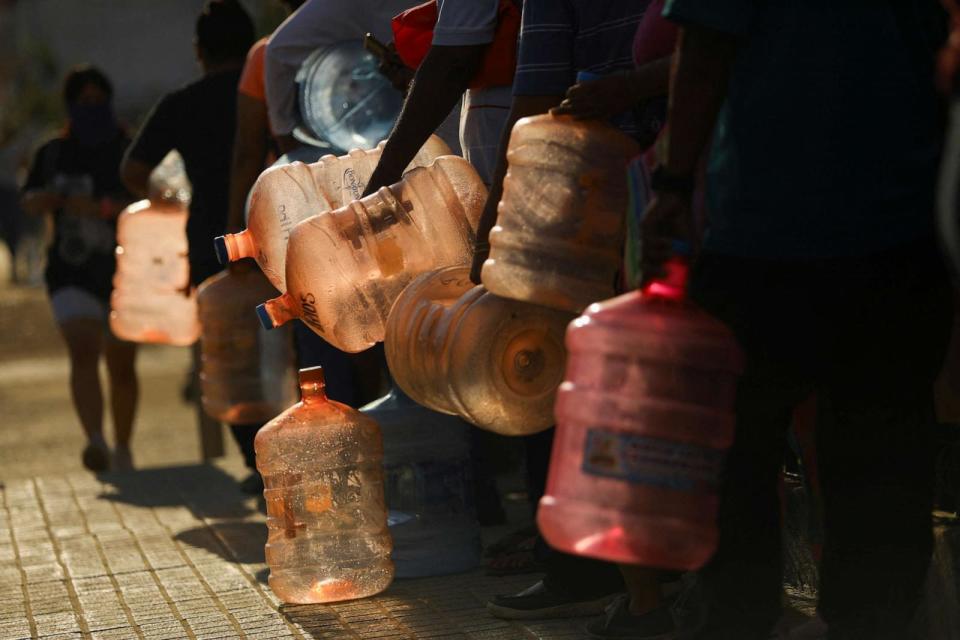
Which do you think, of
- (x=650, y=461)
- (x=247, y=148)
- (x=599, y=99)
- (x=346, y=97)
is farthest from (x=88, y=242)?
(x=650, y=461)

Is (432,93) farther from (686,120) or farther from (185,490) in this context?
(185,490)

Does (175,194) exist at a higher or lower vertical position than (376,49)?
lower

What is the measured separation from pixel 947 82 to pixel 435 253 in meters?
2.32

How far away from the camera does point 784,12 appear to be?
11.3 feet

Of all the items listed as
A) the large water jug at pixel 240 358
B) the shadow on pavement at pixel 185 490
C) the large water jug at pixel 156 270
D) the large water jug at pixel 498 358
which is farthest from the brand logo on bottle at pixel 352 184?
the large water jug at pixel 156 270

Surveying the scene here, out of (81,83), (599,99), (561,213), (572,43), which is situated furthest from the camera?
(81,83)

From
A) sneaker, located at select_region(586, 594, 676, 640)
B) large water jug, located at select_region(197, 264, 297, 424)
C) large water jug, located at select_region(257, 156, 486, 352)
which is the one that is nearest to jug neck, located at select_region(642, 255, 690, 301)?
sneaker, located at select_region(586, 594, 676, 640)

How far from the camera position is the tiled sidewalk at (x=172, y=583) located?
17.2 feet

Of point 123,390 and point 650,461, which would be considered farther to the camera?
point 123,390

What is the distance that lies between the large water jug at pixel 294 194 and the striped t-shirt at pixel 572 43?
1.16 m

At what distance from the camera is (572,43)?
4.51 m

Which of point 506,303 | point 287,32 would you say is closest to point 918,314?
point 506,303

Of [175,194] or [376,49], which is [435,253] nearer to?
[376,49]

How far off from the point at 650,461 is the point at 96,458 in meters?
6.03
